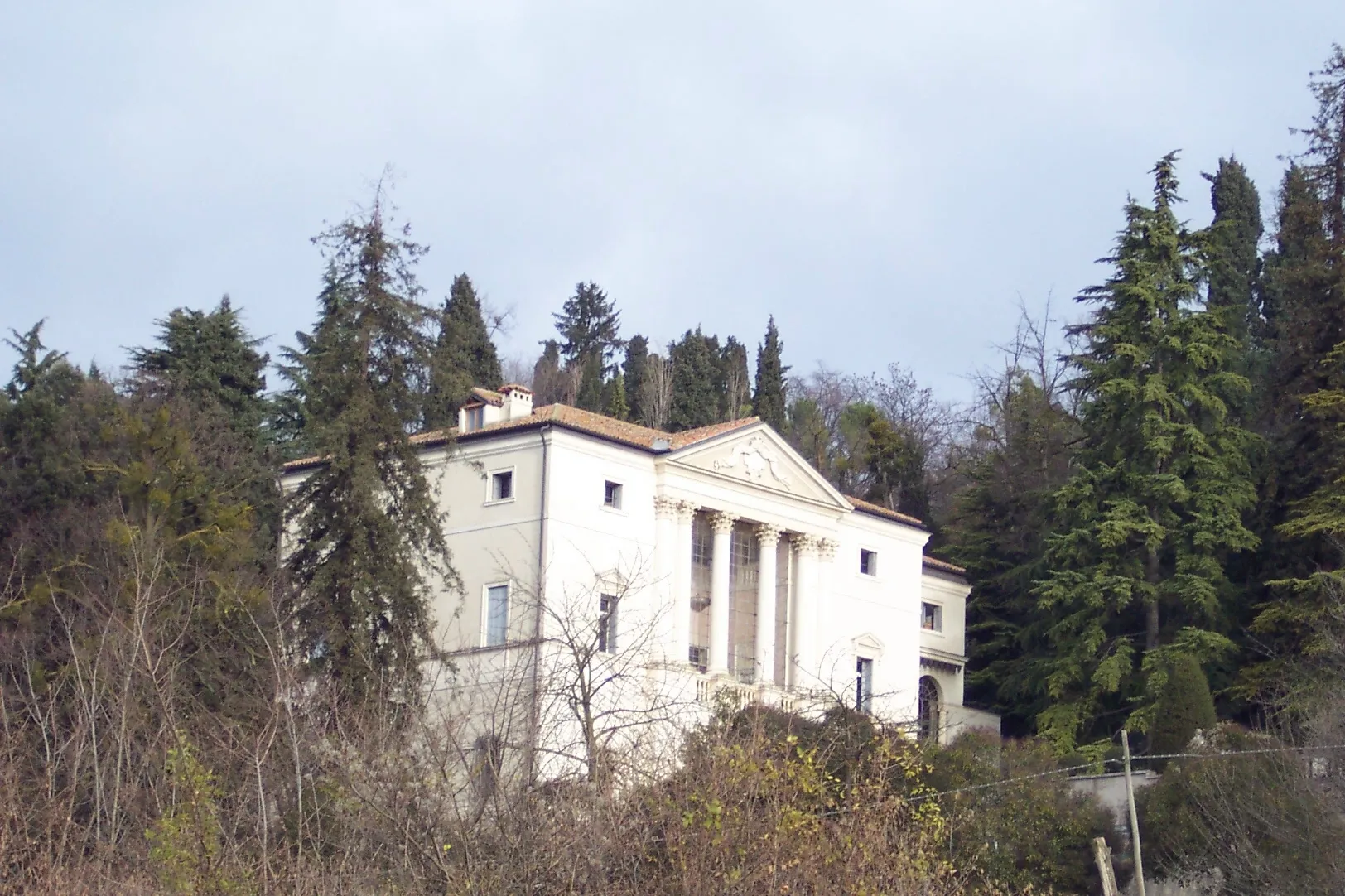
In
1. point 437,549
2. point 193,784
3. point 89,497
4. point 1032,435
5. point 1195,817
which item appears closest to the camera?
point 193,784

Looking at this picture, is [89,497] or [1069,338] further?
[1069,338]

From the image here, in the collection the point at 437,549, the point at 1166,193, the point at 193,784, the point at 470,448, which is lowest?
the point at 193,784

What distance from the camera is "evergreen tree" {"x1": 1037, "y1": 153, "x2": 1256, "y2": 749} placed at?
45812 millimetres

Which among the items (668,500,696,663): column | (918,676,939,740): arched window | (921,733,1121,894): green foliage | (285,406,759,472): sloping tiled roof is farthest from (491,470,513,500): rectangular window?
(918,676,939,740): arched window

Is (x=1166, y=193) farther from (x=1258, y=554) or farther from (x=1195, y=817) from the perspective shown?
(x=1195, y=817)

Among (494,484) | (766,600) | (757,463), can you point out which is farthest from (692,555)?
(494,484)

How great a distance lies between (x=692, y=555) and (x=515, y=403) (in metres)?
6.16

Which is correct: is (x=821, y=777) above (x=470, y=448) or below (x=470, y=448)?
below

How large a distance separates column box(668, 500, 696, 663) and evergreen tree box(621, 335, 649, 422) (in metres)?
28.2

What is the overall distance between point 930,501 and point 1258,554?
951 inches

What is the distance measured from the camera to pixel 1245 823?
30922 millimetres

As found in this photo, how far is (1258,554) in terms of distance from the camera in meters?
46.6

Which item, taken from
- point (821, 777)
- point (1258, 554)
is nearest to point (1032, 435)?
point (1258, 554)

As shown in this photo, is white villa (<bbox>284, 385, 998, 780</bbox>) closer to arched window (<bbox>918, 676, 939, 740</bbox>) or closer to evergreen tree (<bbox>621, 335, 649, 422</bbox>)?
arched window (<bbox>918, 676, 939, 740</bbox>)
